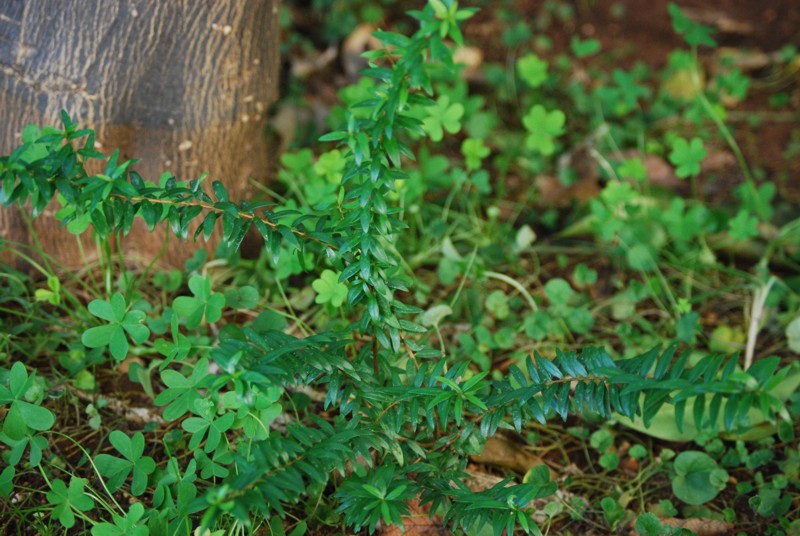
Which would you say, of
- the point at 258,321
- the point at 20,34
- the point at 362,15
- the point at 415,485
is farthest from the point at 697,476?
the point at 362,15

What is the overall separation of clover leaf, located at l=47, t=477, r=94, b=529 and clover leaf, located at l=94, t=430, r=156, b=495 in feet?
0.27

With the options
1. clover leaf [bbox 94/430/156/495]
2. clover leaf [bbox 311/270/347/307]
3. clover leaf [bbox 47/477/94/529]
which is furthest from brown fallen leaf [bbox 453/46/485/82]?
clover leaf [bbox 47/477/94/529]

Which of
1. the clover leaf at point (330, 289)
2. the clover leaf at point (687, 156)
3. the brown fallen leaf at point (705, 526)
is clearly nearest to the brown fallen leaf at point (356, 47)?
the clover leaf at point (687, 156)

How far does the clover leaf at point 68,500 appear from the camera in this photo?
1731mm

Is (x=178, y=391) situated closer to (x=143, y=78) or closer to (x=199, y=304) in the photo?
(x=199, y=304)

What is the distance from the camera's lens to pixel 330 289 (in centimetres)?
210

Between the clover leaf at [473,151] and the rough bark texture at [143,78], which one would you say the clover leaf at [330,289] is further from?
the clover leaf at [473,151]

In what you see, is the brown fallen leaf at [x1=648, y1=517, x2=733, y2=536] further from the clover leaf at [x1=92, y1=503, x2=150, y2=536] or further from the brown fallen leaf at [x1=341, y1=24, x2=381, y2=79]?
the brown fallen leaf at [x1=341, y1=24, x2=381, y2=79]

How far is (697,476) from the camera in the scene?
2074mm

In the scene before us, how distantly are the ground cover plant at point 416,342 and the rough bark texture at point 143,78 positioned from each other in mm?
105

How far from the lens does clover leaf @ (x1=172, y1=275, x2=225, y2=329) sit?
6.61ft

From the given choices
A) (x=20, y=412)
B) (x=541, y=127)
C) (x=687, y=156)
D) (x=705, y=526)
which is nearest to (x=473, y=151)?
(x=541, y=127)

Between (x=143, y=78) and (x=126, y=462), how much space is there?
1.08 metres

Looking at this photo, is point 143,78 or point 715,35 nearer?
point 143,78
